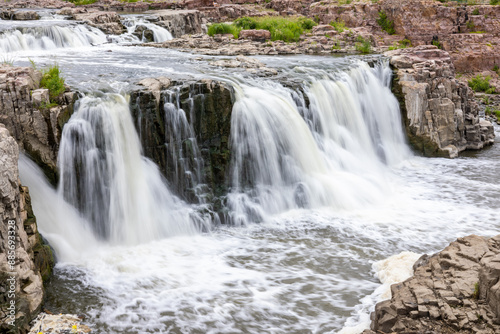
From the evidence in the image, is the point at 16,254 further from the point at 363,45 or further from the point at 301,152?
the point at 363,45

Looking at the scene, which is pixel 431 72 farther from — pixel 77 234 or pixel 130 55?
pixel 77 234

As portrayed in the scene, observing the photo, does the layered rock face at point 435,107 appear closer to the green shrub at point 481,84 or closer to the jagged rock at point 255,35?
the jagged rock at point 255,35

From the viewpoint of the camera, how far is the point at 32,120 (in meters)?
8.65

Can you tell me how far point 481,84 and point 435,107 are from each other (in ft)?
33.2

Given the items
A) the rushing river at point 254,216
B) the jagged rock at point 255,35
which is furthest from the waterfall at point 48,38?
the jagged rock at point 255,35

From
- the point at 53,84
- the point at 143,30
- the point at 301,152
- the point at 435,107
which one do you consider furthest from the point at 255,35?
the point at 53,84

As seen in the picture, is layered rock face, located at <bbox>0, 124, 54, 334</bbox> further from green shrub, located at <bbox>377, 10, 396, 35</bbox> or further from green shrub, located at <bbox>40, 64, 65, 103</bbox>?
green shrub, located at <bbox>377, 10, 396, 35</bbox>

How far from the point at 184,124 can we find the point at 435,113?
9586 millimetres

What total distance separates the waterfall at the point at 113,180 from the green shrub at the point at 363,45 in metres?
13.3

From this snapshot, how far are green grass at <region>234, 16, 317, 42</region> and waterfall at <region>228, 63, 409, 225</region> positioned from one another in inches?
316

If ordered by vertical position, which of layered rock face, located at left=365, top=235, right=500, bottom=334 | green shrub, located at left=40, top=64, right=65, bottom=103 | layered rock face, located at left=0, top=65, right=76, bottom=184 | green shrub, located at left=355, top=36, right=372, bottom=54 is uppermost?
green shrub, located at left=355, top=36, right=372, bottom=54

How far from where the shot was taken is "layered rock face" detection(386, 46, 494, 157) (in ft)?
51.6

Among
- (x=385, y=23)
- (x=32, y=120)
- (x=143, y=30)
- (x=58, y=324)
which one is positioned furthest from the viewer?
(x=385, y=23)

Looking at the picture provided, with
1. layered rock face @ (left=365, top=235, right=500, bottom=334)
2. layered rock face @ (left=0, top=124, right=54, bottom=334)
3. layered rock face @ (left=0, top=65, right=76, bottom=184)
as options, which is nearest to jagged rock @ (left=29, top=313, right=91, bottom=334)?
layered rock face @ (left=0, top=124, right=54, bottom=334)
